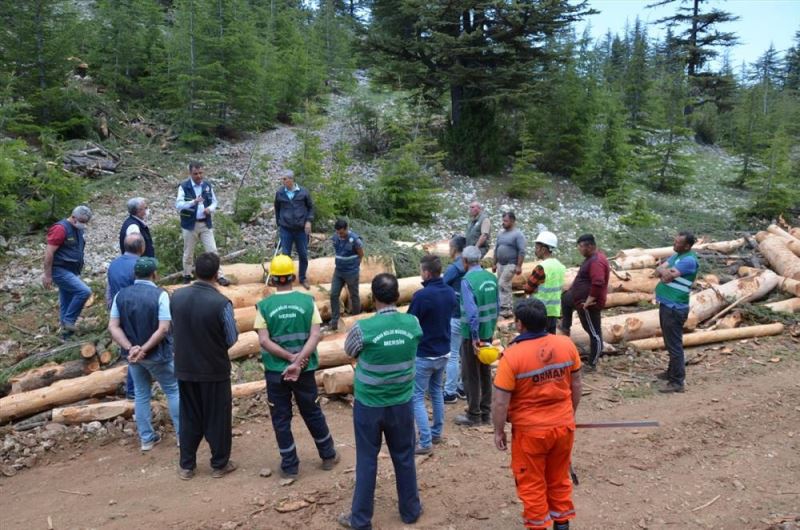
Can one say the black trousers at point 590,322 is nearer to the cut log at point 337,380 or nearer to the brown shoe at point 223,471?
the cut log at point 337,380

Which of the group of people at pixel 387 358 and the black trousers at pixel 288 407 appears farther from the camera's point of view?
the black trousers at pixel 288 407

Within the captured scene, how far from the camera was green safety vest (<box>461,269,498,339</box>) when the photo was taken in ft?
20.3

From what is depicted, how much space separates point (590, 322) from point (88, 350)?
6.95m

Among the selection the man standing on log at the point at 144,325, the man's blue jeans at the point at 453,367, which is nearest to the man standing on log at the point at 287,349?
the man standing on log at the point at 144,325

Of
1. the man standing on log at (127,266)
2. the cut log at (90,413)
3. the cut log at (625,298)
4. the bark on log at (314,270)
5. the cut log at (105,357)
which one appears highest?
the man standing on log at (127,266)

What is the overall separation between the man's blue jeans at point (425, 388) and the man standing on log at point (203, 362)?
1.86m

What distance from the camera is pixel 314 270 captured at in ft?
33.1

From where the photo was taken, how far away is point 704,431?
6.48 meters

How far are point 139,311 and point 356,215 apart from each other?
8.96 m

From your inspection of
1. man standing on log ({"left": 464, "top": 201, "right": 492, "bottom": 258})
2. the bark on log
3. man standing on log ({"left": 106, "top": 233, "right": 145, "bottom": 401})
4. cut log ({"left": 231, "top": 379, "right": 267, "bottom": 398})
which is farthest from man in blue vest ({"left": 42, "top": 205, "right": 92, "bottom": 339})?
man standing on log ({"left": 464, "top": 201, "right": 492, "bottom": 258})

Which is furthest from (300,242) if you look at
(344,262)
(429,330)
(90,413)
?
(429,330)

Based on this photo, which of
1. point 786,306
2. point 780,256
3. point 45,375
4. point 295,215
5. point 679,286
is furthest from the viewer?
point 780,256

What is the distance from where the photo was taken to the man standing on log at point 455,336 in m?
6.78

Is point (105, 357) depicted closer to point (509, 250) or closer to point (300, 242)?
point (300, 242)
